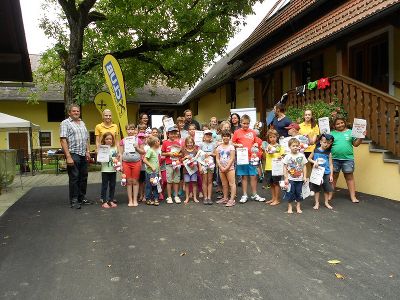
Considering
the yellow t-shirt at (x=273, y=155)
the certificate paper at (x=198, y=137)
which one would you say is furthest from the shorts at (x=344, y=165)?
the certificate paper at (x=198, y=137)

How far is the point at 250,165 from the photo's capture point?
6590mm

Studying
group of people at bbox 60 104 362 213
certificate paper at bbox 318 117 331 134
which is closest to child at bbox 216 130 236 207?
group of people at bbox 60 104 362 213

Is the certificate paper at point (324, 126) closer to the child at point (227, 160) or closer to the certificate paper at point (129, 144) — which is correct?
the child at point (227, 160)

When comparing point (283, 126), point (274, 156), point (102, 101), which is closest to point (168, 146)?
point (274, 156)

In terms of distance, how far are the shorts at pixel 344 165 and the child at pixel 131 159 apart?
366 centimetres

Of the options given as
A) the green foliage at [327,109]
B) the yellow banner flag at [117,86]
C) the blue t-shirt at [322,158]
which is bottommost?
the blue t-shirt at [322,158]

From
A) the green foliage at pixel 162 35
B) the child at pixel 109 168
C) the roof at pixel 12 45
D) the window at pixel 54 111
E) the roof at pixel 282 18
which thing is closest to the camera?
the roof at pixel 12 45

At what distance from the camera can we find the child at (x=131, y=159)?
641 centimetres

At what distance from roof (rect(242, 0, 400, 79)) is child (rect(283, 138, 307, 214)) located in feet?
10.7

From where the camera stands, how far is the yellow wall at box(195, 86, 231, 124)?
19.4 meters

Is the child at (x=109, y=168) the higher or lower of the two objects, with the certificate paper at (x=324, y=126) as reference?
lower

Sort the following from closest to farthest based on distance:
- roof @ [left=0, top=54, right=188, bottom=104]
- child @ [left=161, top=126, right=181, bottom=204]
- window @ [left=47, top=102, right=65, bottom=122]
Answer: child @ [left=161, top=126, right=181, bottom=204] < roof @ [left=0, top=54, right=188, bottom=104] < window @ [left=47, top=102, right=65, bottom=122]

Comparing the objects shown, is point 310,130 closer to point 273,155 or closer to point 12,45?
point 273,155

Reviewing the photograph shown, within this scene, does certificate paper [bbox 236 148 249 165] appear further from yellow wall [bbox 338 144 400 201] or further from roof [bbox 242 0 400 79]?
roof [bbox 242 0 400 79]
